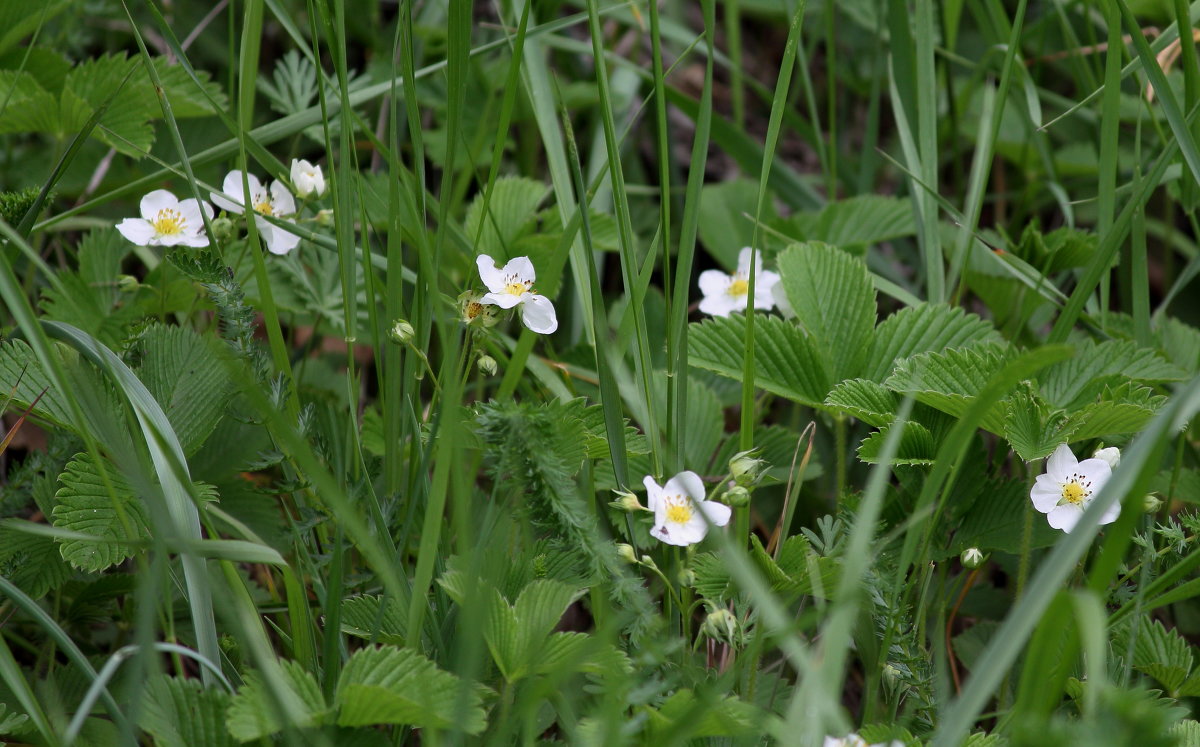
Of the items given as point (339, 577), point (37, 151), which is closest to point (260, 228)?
point (339, 577)

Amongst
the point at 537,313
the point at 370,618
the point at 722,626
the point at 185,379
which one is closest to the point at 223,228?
the point at 185,379

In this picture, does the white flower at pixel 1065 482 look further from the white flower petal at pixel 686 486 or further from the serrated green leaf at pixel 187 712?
the serrated green leaf at pixel 187 712

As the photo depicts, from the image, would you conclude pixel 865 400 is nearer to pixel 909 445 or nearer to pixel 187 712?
pixel 909 445

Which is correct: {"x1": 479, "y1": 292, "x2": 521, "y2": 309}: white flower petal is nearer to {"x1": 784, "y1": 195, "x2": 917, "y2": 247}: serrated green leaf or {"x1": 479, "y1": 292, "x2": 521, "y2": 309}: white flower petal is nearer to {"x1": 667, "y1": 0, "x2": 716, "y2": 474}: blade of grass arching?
{"x1": 667, "y1": 0, "x2": 716, "y2": 474}: blade of grass arching

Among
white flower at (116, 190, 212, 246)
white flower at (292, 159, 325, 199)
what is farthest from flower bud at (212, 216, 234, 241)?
white flower at (292, 159, 325, 199)

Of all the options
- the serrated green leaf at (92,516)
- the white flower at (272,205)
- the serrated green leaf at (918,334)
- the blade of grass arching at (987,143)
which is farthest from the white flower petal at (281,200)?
the blade of grass arching at (987,143)

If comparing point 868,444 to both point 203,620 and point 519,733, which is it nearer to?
point 519,733
